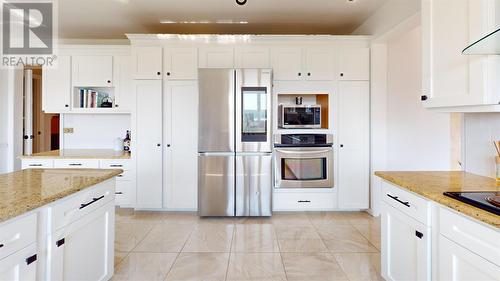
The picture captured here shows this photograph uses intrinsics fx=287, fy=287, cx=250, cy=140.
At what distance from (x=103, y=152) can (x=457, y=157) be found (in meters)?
4.66

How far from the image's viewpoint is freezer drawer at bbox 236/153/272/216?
3.61 meters

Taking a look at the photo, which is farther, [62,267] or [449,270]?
[62,267]

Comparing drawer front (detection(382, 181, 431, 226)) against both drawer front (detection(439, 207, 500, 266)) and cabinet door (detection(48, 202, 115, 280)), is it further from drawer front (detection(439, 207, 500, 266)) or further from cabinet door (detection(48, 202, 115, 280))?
cabinet door (detection(48, 202, 115, 280))

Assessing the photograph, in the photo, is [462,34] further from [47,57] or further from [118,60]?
[47,57]

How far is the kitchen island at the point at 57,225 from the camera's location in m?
1.18

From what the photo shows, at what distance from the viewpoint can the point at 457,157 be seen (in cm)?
340

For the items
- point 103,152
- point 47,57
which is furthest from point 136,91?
point 47,57

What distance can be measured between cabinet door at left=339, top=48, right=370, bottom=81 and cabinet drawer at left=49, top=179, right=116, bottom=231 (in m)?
3.12

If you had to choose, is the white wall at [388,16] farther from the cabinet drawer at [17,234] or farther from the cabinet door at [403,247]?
the cabinet drawer at [17,234]

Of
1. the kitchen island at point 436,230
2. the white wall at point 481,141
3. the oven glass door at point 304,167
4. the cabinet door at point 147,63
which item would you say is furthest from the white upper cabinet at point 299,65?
the kitchen island at point 436,230

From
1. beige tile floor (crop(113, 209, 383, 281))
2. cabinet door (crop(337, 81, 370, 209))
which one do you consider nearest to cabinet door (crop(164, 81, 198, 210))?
beige tile floor (crop(113, 209, 383, 281))

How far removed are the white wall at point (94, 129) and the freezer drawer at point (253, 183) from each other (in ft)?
6.96

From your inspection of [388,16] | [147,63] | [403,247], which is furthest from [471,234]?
[147,63]

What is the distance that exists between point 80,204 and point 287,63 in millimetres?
2995
